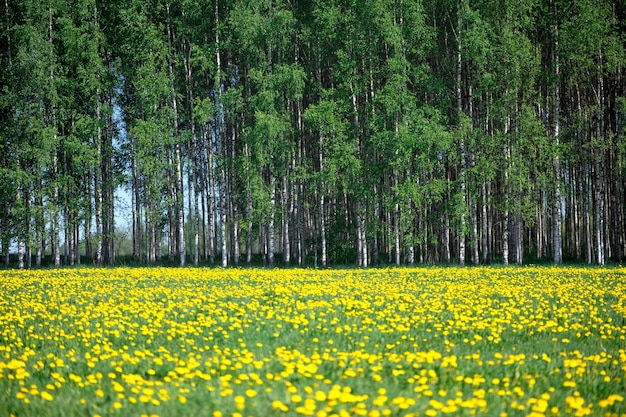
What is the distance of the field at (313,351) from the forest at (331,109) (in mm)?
12274

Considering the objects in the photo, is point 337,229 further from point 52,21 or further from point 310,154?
point 52,21

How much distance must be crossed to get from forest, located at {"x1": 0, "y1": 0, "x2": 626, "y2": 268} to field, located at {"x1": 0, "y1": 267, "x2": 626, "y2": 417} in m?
12.3

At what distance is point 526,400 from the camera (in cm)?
502

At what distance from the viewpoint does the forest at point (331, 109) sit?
961 inches

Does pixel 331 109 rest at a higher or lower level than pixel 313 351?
higher

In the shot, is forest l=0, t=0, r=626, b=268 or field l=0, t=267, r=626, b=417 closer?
field l=0, t=267, r=626, b=417

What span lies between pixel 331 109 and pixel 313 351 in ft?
61.5

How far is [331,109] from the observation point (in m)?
24.5

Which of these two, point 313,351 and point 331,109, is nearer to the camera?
point 313,351

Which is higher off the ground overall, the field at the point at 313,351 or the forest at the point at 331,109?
the forest at the point at 331,109

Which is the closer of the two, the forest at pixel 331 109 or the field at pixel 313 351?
the field at pixel 313 351

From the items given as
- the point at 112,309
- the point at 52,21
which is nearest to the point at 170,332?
the point at 112,309

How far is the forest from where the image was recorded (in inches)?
961

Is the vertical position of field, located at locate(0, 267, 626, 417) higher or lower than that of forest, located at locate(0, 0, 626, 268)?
lower
